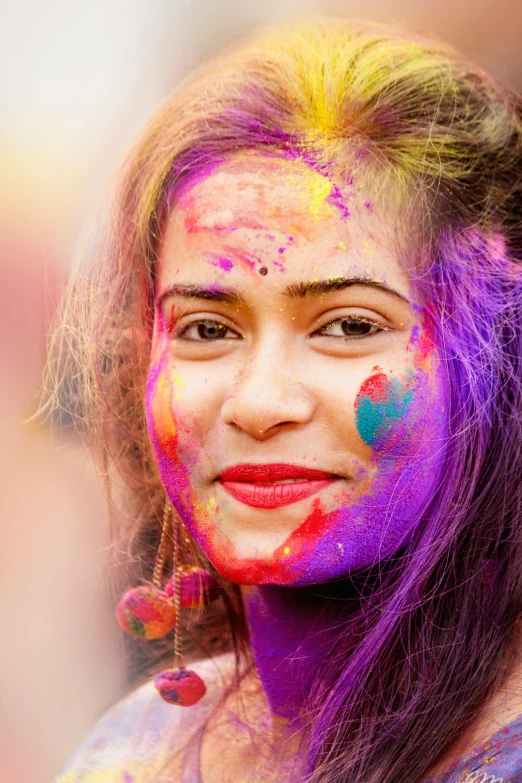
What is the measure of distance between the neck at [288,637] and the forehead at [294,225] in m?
0.49

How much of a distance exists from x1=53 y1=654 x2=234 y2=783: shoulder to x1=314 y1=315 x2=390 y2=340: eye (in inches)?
27.6

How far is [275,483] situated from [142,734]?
656mm

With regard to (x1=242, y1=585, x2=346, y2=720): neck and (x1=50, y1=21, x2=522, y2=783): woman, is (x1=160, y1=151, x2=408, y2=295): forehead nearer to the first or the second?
(x1=50, y1=21, x2=522, y2=783): woman

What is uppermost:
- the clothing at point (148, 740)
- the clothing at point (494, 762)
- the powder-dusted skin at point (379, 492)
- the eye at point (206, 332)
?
the eye at point (206, 332)

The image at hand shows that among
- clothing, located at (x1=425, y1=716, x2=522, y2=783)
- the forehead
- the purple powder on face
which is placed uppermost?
the forehead

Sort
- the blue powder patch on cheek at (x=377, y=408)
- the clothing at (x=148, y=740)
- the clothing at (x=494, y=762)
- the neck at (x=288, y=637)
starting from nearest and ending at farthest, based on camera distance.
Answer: the clothing at (x=494, y=762), the blue powder patch on cheek at (x=377, y=408), the neck at (x=288, y=637), the clothing at (x=148, y=740)

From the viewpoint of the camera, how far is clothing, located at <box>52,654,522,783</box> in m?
1.36

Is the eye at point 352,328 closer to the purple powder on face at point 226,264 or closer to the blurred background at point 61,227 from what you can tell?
the purple powder on face at point 226,264

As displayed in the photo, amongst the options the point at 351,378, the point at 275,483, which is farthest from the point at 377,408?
the point at 275,483

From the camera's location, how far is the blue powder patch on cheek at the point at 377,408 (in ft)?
3.48

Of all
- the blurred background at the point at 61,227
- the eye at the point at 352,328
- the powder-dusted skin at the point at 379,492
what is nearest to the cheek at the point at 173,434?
the powder-dusted skin at the point at 379,492

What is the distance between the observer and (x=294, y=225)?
1072 millimetres

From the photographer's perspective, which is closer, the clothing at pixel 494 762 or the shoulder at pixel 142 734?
the clothing at pixel 494 762

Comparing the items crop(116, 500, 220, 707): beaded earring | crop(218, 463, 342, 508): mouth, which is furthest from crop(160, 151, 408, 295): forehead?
crop(116, 500, 220, 707): beaded earring
